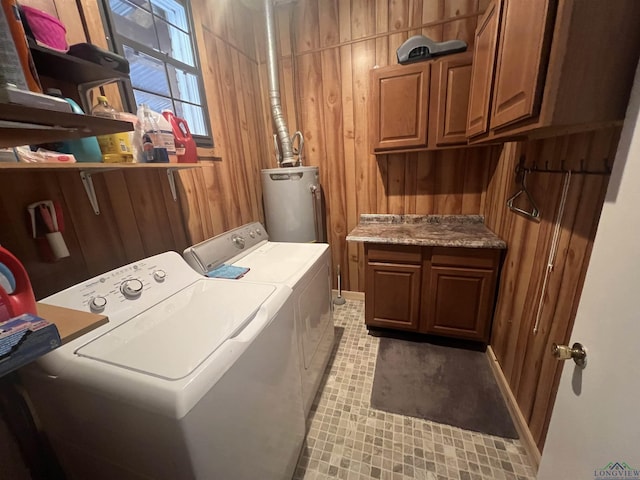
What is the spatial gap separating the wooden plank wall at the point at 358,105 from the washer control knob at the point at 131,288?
1.87 meters

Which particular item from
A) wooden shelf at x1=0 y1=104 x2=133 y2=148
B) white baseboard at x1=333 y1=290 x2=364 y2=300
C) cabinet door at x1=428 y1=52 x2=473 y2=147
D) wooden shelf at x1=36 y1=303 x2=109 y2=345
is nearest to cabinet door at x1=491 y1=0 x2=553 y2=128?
cabinet door at x1=428 y1=52 x2=473 y2=147

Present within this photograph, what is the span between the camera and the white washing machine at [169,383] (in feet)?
2.12

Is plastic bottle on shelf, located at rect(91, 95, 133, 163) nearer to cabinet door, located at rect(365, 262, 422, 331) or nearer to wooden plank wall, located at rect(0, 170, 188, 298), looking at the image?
wooden plank wall, located at rect(0, 170, 188, 298)

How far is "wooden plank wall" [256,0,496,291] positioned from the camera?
6.68 feet

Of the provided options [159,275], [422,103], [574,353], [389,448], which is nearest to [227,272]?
[159,275]

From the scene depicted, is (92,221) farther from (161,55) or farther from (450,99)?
(450,99)

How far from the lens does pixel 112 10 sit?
1300 millimetres

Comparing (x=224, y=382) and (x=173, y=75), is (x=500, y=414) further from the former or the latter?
(x=173, y=75)

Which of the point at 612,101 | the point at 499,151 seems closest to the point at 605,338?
the point at 612,101

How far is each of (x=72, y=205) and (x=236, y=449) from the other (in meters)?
1.14

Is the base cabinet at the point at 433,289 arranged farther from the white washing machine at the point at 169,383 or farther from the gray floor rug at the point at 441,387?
the white washing machine at the point at 169,383

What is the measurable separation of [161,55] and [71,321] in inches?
69.3

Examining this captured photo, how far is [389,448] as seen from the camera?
135cm

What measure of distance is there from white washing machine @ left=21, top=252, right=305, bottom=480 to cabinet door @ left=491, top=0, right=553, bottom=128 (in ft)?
3.72
